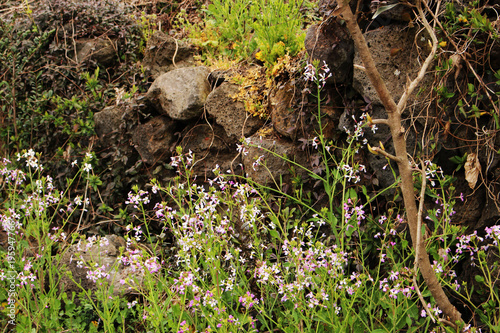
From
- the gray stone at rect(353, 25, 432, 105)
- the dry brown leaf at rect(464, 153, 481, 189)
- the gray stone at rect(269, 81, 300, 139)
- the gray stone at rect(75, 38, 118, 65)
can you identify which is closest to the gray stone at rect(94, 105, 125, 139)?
the gray stone at rect(75, 38, 118, 65)

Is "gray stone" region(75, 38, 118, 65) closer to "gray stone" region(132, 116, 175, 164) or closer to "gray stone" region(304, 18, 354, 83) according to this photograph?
"gray stone" region(132, 116, 175, 164)

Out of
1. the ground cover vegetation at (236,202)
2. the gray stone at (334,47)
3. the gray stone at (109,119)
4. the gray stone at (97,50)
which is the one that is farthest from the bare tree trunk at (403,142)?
the gray stone at (97,50)

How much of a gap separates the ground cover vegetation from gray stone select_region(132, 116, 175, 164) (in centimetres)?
12

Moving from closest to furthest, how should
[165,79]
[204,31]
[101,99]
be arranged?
[165,79], [101,99], [204,31]

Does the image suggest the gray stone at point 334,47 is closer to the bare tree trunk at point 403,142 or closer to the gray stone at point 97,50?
the bare tree trunk at point 403,142

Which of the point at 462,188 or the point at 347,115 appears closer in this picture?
the point at 462,188

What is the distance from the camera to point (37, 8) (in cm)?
488

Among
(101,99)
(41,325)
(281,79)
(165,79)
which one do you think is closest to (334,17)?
(281,79)

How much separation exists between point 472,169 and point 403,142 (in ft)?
2.33

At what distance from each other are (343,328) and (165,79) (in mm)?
2601

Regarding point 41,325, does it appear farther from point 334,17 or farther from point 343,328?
point 334,17

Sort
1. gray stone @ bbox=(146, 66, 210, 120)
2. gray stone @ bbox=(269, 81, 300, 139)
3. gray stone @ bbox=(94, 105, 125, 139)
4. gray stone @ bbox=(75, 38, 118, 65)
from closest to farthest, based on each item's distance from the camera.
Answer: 1. gray stone @ bbox=(269, 81, 300, 139)
2. gray stone @ bbox=(146, 66, 210, 120)
3. gray stone @ bbox=(94, 105, 125, 139)
4. gray stone @ bbox=(75, 38, 118, 65)

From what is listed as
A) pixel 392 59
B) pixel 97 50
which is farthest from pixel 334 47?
pixel 97 50

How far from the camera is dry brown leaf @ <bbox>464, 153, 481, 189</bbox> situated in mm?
2439
